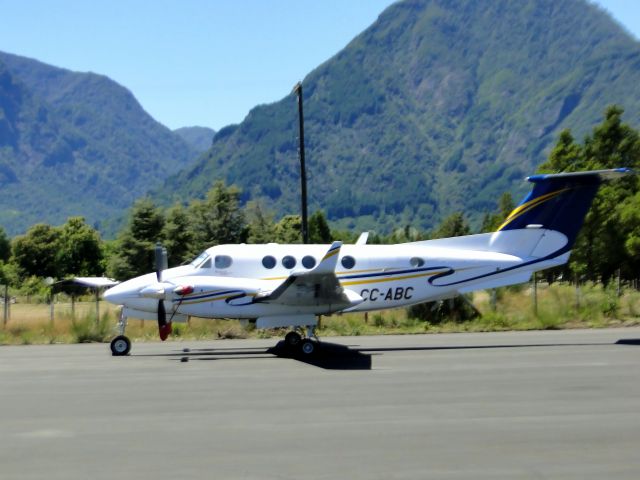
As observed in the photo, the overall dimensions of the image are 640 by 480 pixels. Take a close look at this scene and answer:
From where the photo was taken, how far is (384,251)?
20.2 m

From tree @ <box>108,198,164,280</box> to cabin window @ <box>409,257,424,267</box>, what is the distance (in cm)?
3069

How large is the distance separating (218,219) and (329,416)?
44472 millimetres

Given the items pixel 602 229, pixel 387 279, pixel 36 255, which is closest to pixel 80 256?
pixel 36 255

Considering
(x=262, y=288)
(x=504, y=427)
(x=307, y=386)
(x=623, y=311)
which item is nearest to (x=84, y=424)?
(x=307, y=386)

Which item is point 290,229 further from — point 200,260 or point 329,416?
point 329,416

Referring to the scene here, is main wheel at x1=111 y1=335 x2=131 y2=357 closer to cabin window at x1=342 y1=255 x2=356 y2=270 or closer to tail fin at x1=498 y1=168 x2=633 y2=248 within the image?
cabin window at x1=342 y1=255 x2=356 y2=270

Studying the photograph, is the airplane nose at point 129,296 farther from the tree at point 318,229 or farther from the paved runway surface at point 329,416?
the tree at point 318,229

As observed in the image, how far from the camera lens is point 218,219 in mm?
54938

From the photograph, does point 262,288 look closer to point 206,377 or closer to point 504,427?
point 206,377

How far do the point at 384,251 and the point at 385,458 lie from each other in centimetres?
1151

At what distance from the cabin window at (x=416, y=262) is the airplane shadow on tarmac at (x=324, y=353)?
1.90 m

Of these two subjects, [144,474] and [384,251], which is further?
[384,251]

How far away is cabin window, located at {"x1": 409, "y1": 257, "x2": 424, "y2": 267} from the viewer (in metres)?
20.1

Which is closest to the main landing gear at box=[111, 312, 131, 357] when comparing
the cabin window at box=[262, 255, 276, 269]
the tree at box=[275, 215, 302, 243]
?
the cabin window at box=[262, 255, 276, 269]
